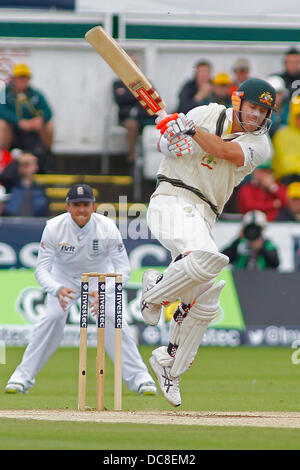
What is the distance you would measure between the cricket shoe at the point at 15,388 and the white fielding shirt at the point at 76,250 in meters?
0.96

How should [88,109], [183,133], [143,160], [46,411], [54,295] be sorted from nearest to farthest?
[183,133], [46,411], [54,295], [143,160], [88,109]

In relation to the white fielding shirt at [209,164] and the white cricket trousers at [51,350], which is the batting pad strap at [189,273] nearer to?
the white fielding shirt at [209,164]

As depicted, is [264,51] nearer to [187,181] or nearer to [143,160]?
[143,160]

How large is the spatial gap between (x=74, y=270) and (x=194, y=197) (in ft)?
8.09

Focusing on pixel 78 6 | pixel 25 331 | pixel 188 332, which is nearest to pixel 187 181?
pixel 188 332

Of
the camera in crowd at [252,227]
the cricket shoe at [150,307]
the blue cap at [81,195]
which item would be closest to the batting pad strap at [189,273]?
the cricket shoe at [150,307]

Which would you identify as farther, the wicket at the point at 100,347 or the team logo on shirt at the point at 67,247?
the team logo on shirt at the point at 67,247

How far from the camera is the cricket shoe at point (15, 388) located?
1001cm

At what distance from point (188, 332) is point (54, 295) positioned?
6.27 feet

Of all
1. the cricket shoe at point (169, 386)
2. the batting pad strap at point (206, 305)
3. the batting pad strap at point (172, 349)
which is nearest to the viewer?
the batting pad strap at point (206, 305)

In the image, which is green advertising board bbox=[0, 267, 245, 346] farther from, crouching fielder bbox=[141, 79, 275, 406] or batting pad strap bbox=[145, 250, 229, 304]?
batting pad strap bbox=[145, 250, 229, 304]

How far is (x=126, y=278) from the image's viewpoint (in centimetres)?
1011

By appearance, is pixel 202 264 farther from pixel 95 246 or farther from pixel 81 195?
pixel 95 246

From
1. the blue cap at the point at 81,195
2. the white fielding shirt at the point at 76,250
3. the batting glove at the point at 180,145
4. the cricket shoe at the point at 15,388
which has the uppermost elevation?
the blue cap at the point at 81,195
